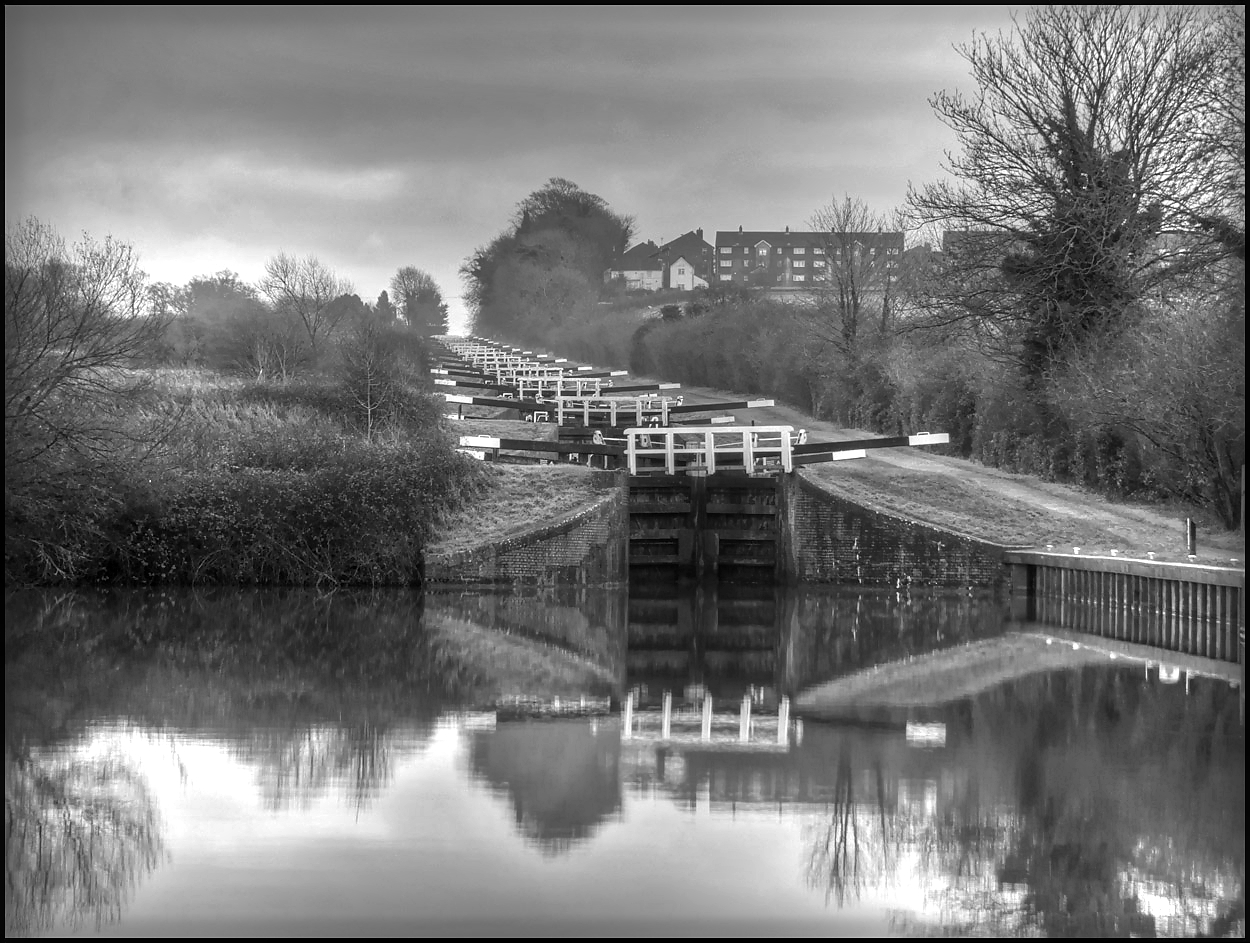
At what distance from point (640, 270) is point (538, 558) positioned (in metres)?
80.3

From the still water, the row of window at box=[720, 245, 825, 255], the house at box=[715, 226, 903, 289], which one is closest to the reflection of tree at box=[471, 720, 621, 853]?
the still water

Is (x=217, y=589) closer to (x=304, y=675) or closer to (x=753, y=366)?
(x=304, y=675)

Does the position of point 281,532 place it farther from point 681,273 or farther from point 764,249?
point 764,249

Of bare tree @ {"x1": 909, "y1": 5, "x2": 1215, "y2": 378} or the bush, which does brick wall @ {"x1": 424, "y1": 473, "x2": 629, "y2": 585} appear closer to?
the bush

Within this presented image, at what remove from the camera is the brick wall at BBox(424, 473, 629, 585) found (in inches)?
839

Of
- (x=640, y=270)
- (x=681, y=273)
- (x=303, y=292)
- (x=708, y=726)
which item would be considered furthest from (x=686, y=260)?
(x=708, y=726)

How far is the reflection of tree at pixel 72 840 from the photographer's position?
6.20m

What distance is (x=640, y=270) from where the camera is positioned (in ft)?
329

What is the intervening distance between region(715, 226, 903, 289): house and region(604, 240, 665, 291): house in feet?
14.0

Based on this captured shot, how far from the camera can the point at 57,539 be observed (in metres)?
20.0

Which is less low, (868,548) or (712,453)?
(712,453)

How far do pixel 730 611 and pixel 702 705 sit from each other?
7355 millimetres

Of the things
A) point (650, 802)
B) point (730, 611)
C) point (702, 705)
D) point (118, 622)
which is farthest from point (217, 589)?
point (650, 802)

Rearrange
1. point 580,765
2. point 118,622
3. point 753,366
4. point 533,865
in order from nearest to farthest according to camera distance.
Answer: point 533,865
point 580,765
point 118,622
point 753,366
